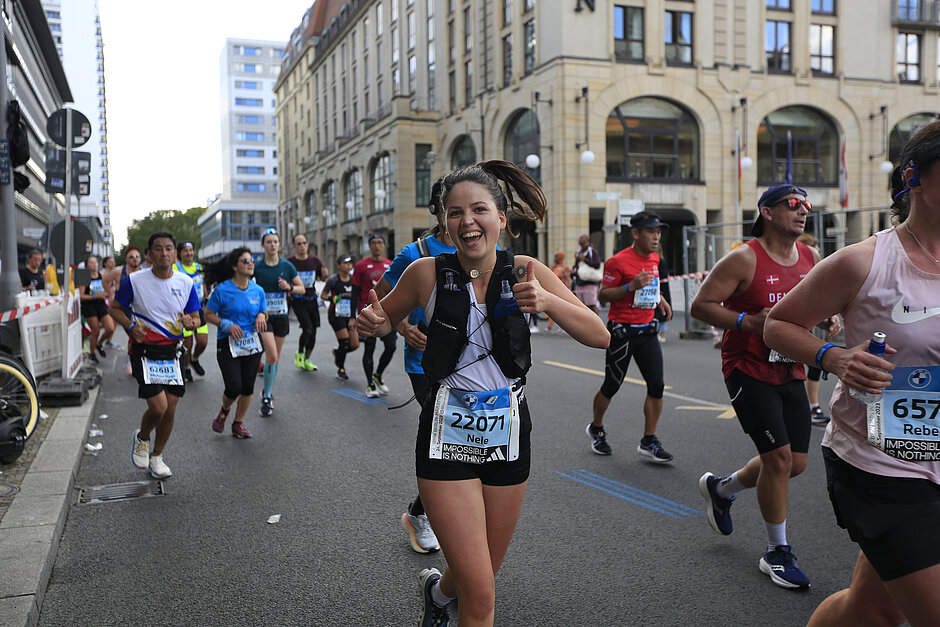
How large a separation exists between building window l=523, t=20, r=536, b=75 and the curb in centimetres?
3113

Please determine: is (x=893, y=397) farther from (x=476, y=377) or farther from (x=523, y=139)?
(x=523, y=139)

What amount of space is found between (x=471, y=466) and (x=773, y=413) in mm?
1960

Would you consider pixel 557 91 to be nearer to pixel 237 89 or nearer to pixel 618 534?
pixel 618 534

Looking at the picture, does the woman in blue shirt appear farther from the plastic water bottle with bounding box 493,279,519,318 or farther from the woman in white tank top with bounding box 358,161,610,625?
the plastic water bottle with bounding box 493,279,519,318

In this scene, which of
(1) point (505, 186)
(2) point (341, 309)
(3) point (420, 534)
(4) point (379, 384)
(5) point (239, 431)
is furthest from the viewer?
(2) point (341, 309)

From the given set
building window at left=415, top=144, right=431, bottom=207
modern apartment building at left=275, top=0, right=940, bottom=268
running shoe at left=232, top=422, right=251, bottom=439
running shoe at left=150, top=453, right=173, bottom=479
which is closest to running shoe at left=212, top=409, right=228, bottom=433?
running shoe at left=232, top=422, right=251, bottom=439

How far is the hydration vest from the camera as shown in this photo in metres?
2.77

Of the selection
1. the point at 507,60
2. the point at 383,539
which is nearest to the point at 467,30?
the point at 507,60

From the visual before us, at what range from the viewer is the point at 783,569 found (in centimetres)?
393

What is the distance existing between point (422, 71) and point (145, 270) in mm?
43887

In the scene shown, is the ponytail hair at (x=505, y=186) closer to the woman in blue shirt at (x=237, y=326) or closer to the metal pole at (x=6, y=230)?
the woman in blue shirt at (x=237, y=326)

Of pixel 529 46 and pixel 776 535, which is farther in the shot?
pixel 529 46

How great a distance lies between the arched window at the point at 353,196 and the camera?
56219mm

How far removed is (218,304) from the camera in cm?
762
